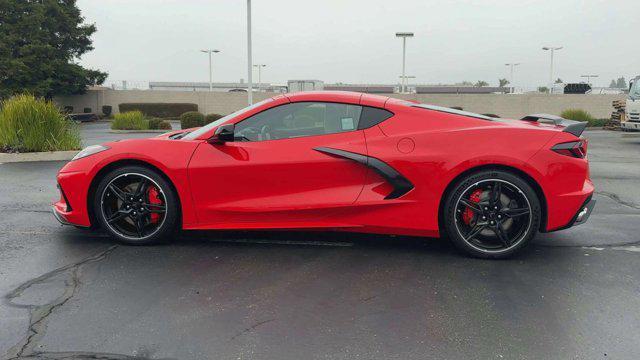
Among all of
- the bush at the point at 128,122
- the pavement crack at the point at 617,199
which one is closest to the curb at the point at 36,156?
the pavement crack at the point at 617,199

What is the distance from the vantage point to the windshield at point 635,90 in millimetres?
17484

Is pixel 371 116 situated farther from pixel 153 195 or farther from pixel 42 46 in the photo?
pixel 42 46

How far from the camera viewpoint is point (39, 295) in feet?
11.3

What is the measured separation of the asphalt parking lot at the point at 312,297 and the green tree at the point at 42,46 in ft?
118

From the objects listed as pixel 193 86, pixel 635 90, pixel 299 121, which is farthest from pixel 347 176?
pixel 193 86

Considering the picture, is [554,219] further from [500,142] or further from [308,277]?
[308,277]

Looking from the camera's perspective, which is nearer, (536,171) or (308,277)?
(308,277)

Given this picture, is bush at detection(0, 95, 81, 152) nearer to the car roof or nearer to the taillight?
the car roof

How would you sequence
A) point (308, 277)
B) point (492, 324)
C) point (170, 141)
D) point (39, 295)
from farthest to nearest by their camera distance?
point (170, 141), point (308, 277), point (39, 295), point (492, 324)

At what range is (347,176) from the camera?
4238mm

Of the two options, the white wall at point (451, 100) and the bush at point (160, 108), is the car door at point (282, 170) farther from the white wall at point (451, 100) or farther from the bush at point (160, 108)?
the bush at point (160, 108)

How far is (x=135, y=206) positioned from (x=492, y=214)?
3.11 metres

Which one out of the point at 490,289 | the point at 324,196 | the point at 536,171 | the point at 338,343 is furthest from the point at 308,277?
the point at 536,171

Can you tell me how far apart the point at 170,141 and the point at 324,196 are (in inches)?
59.1
